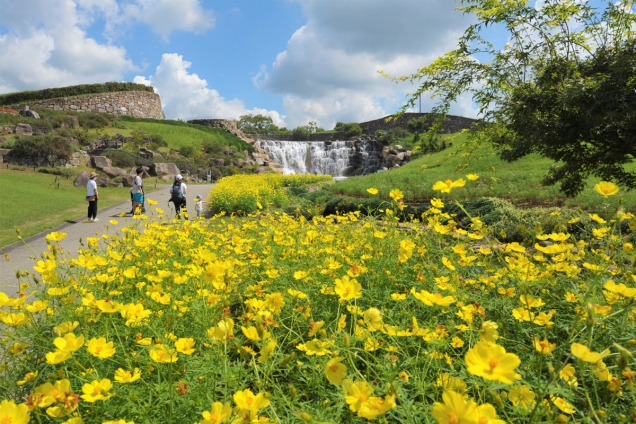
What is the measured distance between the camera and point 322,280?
8.48 ft

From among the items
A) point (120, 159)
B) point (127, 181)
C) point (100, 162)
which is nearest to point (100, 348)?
point (127, 181)

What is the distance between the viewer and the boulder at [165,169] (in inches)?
805

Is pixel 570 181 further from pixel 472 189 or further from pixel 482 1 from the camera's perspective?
pixel 472 189

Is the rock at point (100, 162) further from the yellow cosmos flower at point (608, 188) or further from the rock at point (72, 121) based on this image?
the yellow cosmos flower at point (608, 188)

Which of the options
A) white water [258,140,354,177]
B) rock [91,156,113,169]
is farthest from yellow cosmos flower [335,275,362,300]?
white water [258,140,354,177]

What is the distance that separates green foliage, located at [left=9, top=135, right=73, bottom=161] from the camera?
17.0 metres

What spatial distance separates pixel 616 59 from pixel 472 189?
6.85m

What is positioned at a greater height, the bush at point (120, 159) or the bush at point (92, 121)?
the bush at point (92, 121)

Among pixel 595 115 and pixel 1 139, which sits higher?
pixel 1 139

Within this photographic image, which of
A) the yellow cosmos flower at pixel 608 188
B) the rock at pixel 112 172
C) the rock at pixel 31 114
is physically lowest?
the yellow cosmos flower at pixel 608 188

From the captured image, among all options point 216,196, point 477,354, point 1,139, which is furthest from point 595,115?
point 1,139

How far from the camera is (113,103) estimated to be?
37.3m

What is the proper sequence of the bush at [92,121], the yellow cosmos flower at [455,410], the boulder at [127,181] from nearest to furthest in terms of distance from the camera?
the yellow cosmos flower at [455,410], the boulder at [127,181], the bush at [92,121]

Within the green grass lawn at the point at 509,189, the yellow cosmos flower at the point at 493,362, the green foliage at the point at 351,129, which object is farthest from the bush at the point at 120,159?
the green foliage at the point at 351,129
